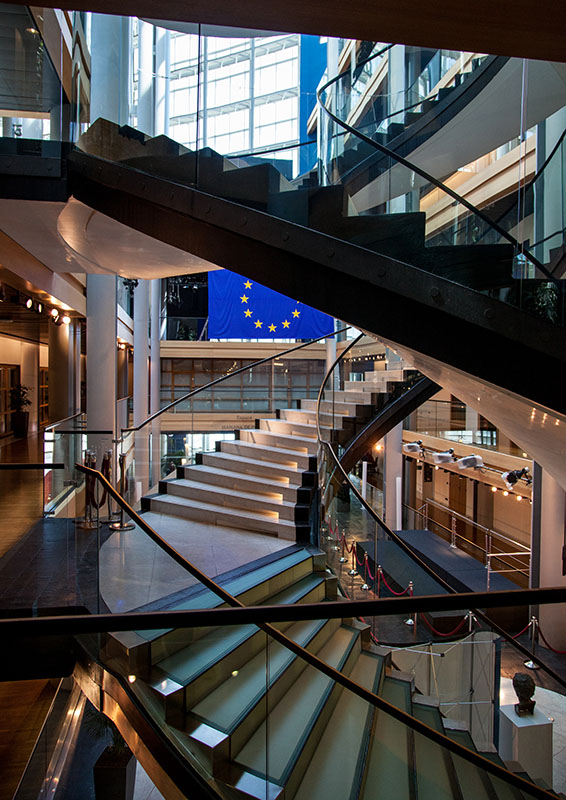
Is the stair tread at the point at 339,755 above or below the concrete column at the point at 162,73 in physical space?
below

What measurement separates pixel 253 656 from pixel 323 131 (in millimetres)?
4385

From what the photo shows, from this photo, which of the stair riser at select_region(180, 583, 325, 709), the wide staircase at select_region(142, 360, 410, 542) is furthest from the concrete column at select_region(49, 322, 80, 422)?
the stair riser at select_region(180, 583, 325, 709)

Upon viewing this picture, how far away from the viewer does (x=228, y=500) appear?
7.14 meters

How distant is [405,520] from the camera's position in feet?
55.7

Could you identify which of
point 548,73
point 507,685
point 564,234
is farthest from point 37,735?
point 548,73

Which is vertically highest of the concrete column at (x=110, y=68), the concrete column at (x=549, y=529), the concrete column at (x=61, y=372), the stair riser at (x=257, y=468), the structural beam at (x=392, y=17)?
the concrete column at (x=110, y=68)

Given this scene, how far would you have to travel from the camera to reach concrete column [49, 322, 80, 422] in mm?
12602

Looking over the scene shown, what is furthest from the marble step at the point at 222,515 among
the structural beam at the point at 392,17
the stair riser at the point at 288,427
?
the structural beam at the point at 392,17

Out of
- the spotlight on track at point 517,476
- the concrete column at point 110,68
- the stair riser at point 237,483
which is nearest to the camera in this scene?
the concrete column at point 110,68

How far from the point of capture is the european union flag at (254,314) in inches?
530

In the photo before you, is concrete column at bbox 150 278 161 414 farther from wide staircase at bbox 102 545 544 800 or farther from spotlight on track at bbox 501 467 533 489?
wide staircase at bbox 102 545 544 800

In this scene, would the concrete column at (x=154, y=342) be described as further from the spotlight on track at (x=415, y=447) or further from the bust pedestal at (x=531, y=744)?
the bust pedestal at (x=531, y=744)

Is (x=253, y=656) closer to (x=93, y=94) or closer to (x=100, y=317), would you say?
(x=93, y=94)

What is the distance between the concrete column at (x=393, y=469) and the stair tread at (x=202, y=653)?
34.0 feet
